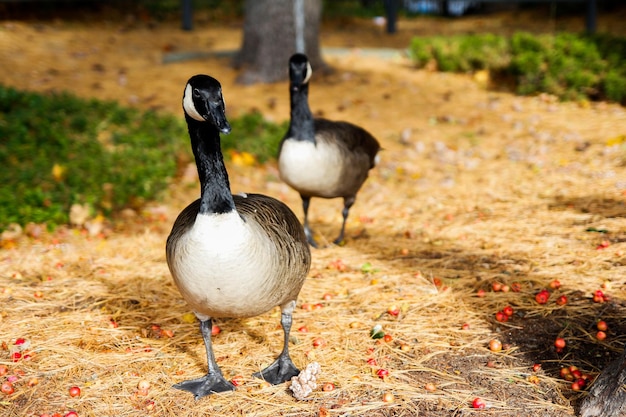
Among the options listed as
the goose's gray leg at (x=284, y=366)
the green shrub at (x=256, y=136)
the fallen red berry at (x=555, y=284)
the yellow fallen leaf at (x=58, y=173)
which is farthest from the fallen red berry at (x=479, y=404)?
the yellow fallen leaf at (x=58, y=173)

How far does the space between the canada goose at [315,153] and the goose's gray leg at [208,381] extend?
2.04 metres

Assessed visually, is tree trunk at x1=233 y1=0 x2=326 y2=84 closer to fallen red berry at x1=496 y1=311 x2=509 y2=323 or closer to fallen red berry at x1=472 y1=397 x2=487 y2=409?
fallen red berry at x1=496 y1=311 x2=509 y2=323

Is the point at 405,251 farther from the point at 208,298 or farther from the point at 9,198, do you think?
the point at 9,198

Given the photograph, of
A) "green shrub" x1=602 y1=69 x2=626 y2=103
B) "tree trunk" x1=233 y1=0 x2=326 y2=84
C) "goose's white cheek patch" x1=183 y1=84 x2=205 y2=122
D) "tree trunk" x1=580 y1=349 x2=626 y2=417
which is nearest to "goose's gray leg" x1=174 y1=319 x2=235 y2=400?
"goose's white cheek patch" x1=183 y1=84 x2=205 y2=122

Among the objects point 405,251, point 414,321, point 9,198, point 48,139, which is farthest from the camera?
point 48,139

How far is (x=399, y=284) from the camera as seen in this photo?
480 centimetres

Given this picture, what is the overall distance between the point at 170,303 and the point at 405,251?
2145 millimetres

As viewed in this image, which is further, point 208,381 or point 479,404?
point 208,381

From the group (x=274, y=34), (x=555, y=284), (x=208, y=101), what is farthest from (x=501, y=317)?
(x=274, y=34)

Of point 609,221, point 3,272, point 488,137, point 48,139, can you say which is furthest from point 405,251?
point 48,139

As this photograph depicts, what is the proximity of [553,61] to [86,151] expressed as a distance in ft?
24.0

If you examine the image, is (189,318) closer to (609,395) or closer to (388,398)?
(388,398)

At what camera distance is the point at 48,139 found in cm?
753

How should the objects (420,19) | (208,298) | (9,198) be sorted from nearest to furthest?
(208,298) < (9,198) < (420,19)
